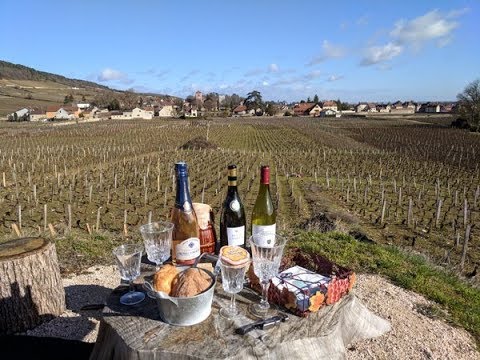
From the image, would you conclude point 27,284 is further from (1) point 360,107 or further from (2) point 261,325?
(1) point 360,107

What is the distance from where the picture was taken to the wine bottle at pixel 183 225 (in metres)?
2.62

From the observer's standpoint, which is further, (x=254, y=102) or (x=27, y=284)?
→ (x=254, y=102)

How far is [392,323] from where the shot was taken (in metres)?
3.81

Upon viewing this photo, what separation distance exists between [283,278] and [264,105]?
424ft

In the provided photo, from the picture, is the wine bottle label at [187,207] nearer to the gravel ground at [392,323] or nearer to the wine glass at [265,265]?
the wine glass at [265,265]

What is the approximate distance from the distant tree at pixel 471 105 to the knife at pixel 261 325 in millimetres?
69661

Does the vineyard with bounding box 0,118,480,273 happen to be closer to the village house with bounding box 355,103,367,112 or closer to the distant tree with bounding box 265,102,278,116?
the distant tree with bounding box 265,102,278,116

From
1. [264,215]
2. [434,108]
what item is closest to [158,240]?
[264,215]

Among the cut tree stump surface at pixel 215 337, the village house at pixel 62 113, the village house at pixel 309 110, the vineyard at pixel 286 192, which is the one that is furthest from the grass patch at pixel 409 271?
the village house at pixel 309 110

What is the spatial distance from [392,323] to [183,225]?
256 cm

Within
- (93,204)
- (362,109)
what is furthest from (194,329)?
(362,109)

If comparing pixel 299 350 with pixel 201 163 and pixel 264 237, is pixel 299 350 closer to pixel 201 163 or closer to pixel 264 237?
pixel 264 237

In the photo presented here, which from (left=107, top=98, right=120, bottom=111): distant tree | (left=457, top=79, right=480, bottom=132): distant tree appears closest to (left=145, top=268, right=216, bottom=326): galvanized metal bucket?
(left=457, top=79, right=480, bottom=132): distant tree

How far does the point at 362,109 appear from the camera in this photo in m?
144
